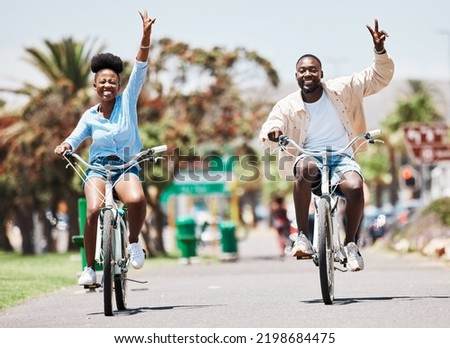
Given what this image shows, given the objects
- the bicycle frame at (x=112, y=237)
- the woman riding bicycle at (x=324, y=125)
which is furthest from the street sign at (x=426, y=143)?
the bicycle frame at (x=112, y=237)

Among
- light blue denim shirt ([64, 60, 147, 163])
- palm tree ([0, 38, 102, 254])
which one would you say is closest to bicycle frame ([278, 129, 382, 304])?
light blue denim shirt ([64, 60, 147, 163])

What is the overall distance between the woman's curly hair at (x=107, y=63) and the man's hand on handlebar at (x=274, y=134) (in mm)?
1250

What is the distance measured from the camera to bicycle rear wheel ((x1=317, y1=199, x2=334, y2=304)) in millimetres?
9227

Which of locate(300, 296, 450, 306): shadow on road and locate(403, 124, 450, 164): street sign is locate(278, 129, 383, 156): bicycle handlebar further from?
locate(403, 124, 450, 164): street sign

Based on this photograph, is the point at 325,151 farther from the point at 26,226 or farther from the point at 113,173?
the point at 26,226

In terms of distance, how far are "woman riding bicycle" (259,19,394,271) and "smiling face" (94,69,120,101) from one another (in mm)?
1195

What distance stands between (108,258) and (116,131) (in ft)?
3.33

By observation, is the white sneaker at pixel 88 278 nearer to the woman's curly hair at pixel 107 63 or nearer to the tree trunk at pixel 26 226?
the woman's curly hair at pixel 107 63

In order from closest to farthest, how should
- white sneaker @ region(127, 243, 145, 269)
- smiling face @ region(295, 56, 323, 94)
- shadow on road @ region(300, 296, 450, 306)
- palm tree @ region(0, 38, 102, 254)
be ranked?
white sneaker @ region(127, 243, 145, 269)
smiling face @ region(295, 56, 323, 94)
shadow on road @ region(300, 296, 450, 306)
palm tree @ region(0, 38, 102, 254)

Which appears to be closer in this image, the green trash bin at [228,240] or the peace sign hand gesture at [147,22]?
the peace sign hand gesture at [147,22]

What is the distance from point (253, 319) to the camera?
8594mm

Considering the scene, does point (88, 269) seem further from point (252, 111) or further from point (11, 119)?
point (11, 119)

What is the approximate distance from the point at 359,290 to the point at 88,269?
2.92 m

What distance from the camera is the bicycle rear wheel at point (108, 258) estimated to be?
903 centimetres
